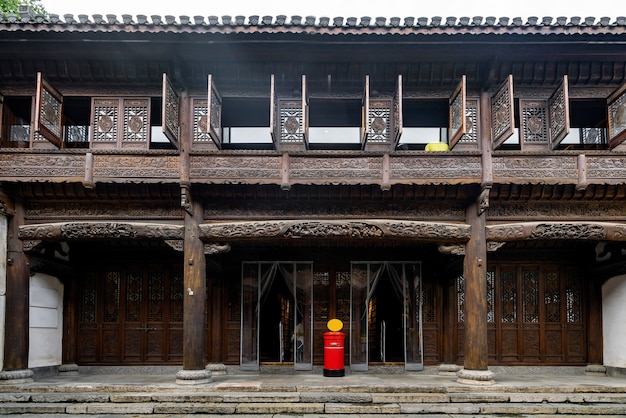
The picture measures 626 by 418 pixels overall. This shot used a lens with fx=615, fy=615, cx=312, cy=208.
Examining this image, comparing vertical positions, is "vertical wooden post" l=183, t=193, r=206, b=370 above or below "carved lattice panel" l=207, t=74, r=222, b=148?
below

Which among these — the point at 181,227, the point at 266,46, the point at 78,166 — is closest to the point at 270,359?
the point at 181,227

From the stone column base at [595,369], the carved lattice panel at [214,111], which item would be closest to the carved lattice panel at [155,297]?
the carved lattice panel at [214,111]

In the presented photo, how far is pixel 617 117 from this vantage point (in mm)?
10734

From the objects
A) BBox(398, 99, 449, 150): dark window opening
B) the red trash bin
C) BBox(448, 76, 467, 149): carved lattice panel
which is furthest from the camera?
BBox(398, 99, 449, 150): dark window opening

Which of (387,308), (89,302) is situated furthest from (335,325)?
(89,302)

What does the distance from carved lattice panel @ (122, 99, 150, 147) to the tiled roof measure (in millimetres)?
1431

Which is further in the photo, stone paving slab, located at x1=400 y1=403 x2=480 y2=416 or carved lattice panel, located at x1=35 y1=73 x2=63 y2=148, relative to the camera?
carved lattice panel, located at x1=35 y1=73 x2=63 y2=148

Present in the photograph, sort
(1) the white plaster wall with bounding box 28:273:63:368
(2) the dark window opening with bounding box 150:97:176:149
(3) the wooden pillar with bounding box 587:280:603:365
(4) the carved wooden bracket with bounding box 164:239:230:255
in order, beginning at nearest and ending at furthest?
1. (4) the carved wooden bracket with bounding box 164:239:230:255
2. (1) the white plaster wall with bounding box 28:273:63:368
3. (2) the dark window opening with bounding box 150:97:176:149
4. (3) the wooden pillar with bounding box 587:280:603:365

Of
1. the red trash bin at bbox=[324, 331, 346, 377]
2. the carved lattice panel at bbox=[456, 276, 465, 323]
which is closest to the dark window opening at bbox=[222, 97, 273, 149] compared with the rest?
the red trash bin at bbox=[324, 331, 346, 377]

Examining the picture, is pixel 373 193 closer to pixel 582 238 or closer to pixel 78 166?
pixel 582 238

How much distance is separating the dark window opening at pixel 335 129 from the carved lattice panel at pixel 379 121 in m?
1.03

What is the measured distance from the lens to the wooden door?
42.0 feet

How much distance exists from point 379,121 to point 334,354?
447 centimetres

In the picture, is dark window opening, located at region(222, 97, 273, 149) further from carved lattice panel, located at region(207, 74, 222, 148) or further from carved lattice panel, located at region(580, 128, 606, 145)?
carved lattice panel, located at region(580, 128, 606, 145)
